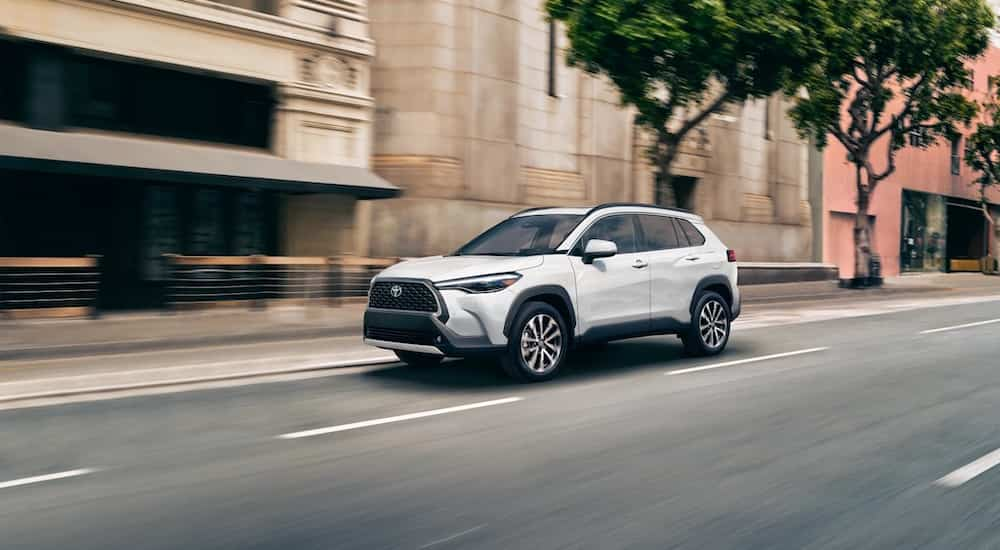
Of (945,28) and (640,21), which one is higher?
(945,28)

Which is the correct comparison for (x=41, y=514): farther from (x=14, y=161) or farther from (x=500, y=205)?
(x=500, y=205)

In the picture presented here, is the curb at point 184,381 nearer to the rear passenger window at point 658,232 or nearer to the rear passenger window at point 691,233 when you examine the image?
the rear passenger window at point 658,232

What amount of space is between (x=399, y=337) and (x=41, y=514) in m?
4.35

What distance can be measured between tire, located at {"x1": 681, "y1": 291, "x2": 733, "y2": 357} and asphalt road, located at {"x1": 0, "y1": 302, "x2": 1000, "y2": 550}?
1004 millimetres

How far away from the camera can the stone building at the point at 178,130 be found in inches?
632

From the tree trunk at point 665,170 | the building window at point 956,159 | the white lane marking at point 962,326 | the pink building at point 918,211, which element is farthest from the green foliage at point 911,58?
the building window at point 956,159

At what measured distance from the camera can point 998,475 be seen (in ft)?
18.7

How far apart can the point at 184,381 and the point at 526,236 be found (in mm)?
3712

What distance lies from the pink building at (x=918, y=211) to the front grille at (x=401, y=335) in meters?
30.1

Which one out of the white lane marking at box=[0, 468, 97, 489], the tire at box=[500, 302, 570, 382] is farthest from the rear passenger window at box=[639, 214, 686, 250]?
the white lane marking at box=[0, 468, 97, 489]

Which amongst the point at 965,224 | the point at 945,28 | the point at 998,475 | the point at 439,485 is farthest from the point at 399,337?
the point at 965,224

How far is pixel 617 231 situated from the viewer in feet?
33.3

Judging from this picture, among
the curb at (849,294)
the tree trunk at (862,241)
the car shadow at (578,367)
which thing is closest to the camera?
the car shadow at (578,367)

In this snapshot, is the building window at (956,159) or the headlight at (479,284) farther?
the building window at (956,159)
